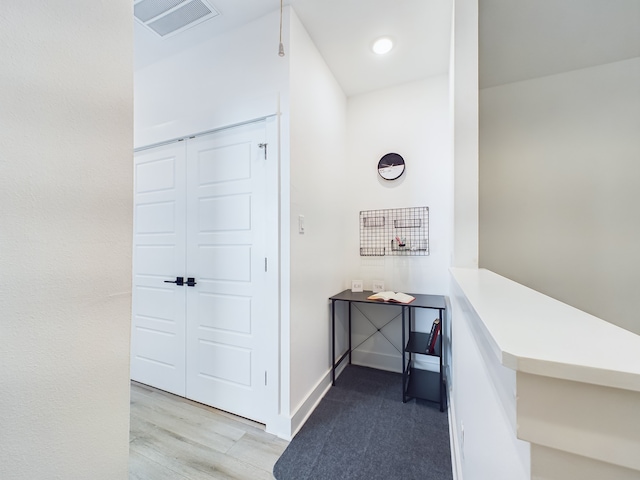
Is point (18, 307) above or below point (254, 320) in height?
above

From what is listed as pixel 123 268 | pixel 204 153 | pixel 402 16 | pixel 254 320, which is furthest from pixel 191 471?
pixel 402 16

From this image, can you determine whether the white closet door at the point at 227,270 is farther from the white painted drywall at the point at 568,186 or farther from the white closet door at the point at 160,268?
the white painted drywall at the point at 568,186

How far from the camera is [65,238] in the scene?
573 millimetres

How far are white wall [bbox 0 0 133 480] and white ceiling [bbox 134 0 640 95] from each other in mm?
1500

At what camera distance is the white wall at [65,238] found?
0.50 m

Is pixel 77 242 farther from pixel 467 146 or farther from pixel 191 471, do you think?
pixel 467 146

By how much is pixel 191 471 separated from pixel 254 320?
0.82m

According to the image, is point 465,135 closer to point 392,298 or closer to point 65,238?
point 392,298

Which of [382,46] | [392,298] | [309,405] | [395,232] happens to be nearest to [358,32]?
[382,46]

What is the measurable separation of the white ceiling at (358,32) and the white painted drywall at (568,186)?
2.18 feet

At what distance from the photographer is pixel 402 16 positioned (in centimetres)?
179

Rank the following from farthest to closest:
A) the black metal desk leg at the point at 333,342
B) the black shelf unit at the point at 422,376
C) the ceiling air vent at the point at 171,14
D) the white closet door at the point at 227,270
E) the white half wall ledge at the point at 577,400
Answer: the black metal desk leg at the point at 333,342 → the black shelf unit at the point at 422,376 → the white closet door at the point at 227,270 → the ceiling air vent at the point at 171,14 → the white half wall ledge at the point at 577,400

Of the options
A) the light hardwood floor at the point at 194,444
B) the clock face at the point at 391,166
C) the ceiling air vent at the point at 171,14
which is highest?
the ceiling air vent at the point at 171,14

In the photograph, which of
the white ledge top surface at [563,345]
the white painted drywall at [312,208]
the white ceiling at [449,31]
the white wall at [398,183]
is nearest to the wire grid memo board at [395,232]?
the white wall at [398,183]
